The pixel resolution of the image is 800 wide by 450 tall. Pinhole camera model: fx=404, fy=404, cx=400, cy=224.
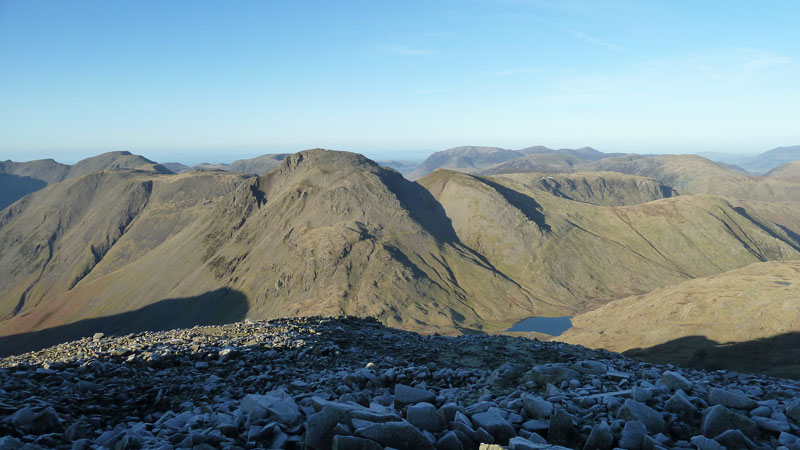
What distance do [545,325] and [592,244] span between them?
65.3 meters

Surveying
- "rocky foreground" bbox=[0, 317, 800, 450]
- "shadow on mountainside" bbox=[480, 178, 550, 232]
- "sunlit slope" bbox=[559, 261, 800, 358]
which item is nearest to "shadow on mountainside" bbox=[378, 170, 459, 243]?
"shadow on mountainside" bbox=[480, 178, 550, 232]

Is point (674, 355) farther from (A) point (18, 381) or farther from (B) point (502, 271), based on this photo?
(B) point (502, 271)

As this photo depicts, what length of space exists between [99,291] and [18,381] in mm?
171570

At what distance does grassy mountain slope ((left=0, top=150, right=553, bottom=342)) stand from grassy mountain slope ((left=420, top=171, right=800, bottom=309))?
14344 mm

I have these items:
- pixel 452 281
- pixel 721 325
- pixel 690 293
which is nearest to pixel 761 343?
pixel 721 325

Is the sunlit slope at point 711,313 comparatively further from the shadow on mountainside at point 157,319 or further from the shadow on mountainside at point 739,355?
the shadow on mountainside at point 157,319

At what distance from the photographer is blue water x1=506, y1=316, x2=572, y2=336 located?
11700cm

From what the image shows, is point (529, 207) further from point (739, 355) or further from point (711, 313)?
point (739, 355)

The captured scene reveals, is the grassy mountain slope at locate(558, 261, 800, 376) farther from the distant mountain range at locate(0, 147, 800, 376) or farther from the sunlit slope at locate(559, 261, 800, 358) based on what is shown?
the distant mountain range at locate(0, 147, 800, 376)

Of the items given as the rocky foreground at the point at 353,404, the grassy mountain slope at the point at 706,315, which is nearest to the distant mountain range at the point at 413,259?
the grassy mountain slope at the point at 706,315

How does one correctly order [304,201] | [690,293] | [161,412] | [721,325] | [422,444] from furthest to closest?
[304,201]
[690,293]
[721,325]
[161,412]
[422,444]

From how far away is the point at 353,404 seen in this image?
30.7 feet

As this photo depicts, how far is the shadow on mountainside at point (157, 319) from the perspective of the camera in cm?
11669

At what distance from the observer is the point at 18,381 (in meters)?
13.7
